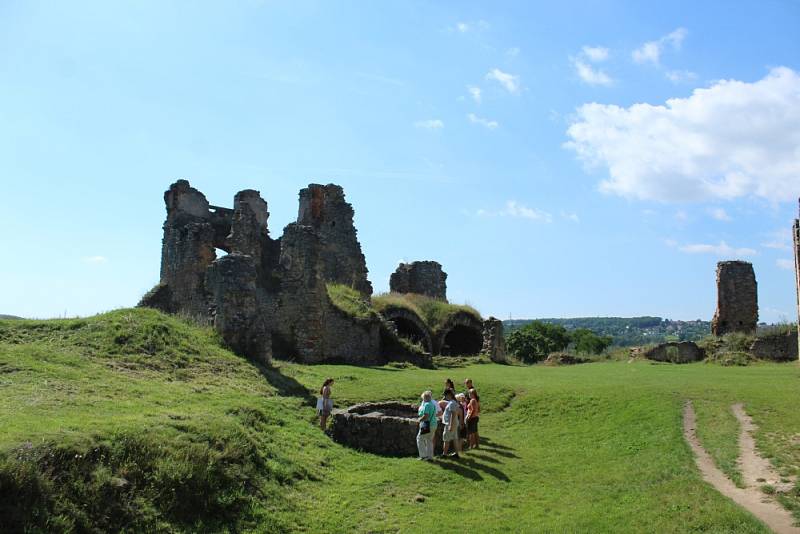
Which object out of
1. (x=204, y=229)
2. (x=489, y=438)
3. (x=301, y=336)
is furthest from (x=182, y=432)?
(x=204, y=229)

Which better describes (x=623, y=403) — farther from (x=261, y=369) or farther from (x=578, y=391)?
(x=261, y=369)

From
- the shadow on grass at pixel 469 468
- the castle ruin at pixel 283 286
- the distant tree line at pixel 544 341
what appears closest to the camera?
the shadow on grass at pixel 469 468

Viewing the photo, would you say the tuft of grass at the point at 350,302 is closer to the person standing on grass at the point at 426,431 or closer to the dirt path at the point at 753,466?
the person standing on grass at the point at 426,431

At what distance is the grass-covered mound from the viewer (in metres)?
8.38

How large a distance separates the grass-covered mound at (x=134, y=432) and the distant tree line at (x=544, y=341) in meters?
45.7

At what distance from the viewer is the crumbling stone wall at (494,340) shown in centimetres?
3512

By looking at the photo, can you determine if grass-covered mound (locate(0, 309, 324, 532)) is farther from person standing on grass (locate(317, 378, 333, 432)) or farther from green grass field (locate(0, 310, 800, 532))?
person standing on grass (locate(317, 378, 333, 432))

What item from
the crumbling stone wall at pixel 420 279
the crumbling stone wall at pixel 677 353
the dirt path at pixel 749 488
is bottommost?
the dirt path at pixel 749 488

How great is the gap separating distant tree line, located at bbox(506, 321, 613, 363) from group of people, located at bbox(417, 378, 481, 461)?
43.7m

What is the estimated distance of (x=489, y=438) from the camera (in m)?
15.8

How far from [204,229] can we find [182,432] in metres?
21.4

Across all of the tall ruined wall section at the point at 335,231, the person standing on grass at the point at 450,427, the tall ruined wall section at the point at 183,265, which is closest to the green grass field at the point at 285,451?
the person standing on grass at the point at 450,427

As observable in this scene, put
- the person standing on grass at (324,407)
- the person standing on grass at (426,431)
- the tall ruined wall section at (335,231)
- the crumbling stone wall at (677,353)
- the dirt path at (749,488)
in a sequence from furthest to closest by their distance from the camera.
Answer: the tall ruined wall section at (335,231) → the crumbling stone wall at (677,353) → the person standing on grass at (324,407) → the person standing on grass at (426,431) → the dirt path at (749,488)

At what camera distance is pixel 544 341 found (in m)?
71.2
